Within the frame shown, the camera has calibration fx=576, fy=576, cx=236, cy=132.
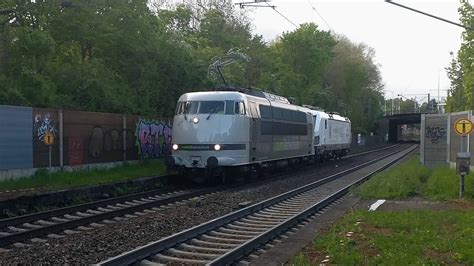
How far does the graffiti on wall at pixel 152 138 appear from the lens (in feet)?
83.8

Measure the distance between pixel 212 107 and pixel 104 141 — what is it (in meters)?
4.96

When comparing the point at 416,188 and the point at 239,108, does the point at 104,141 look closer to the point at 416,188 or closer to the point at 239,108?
the point at 239,108

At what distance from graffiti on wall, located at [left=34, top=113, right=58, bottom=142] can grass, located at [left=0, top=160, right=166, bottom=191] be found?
1223mm

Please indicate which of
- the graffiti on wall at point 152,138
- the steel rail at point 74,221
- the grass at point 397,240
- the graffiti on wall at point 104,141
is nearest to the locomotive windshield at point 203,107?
the graffiti on wall at point 104,141

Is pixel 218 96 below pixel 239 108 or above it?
above

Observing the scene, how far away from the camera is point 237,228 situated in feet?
39.7

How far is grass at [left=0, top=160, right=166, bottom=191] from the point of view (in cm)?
1727

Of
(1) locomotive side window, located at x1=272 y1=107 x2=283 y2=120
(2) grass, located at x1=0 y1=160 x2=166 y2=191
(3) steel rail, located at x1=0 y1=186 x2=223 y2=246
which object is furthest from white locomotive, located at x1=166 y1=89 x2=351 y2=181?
(3) steel rail, located at x1=0 y1=186 x2=223 y2=246

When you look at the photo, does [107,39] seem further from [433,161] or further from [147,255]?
[147,255]

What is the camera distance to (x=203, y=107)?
814 inches

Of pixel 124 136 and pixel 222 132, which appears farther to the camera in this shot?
pixel 124 136

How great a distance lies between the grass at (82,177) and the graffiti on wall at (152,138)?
1.02 metres

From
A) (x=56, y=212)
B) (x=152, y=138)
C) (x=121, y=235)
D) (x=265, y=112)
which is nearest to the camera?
(x=121, y=235)

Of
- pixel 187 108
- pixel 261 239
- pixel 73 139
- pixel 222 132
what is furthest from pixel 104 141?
pixel 261 239
